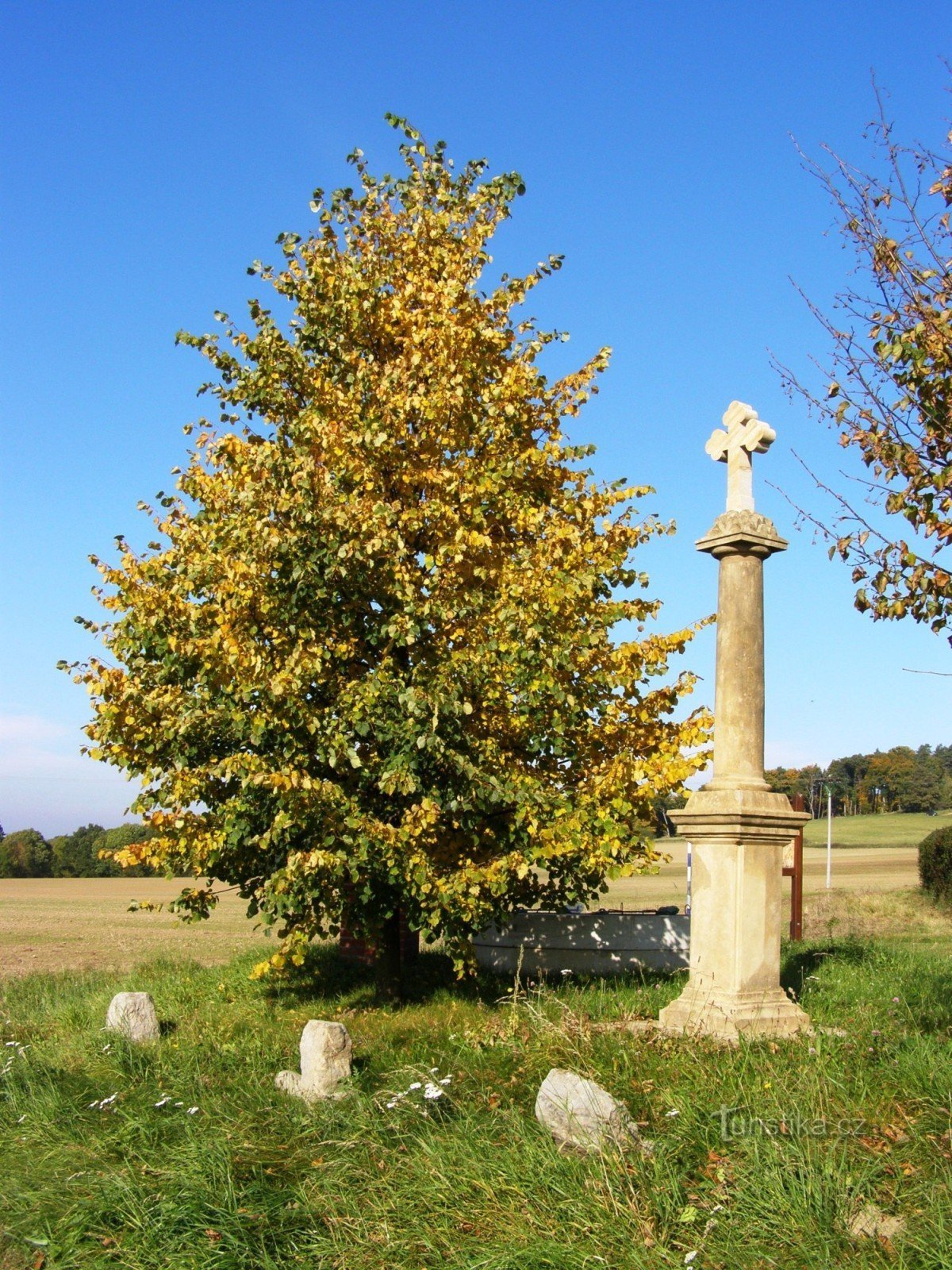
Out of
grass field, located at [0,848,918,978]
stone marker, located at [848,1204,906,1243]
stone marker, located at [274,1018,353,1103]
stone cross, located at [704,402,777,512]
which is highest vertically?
stone cross, located at [704,402,777,512]

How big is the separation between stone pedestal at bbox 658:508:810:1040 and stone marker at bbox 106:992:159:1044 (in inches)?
150

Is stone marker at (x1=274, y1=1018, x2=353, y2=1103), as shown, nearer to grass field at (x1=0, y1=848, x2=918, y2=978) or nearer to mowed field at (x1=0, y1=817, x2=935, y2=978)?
mowed field at (x1=0, y1=817, x2=935, y2=978)

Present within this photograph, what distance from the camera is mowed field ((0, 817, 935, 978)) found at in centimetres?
1603

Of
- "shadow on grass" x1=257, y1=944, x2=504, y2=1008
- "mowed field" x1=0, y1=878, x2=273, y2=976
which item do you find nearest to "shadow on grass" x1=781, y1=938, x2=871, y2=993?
"shadow on grass" x1=257, y1=944, x2=504, y2=1008

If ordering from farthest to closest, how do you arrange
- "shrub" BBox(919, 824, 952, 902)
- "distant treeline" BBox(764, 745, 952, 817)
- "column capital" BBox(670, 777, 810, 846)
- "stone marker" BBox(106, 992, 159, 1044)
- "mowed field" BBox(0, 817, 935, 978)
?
"distant treeline" BBox(764, 745, 952, 817) < "shrub" BBox(919, 824, 952, 902) < "mowed field" BBox(0, 817, 935, 978) < "stone marker" BBox(106, 992, 159, 1044) < "column capital" BBox(670, 777, 810, 846)

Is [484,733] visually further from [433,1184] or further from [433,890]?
[433,1184]

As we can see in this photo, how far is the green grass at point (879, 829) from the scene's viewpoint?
61.2 metres

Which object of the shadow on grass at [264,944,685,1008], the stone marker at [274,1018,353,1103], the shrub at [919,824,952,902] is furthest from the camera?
the shrub at [919,824,952,902]

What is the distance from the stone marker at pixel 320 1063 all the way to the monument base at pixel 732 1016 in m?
2.02

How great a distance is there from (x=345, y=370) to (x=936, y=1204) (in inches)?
306

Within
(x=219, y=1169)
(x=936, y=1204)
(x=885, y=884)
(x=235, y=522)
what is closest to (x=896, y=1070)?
(x=936, y=1204)

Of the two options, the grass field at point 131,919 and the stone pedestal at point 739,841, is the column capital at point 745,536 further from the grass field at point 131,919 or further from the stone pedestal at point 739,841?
the grass field at point 131,919

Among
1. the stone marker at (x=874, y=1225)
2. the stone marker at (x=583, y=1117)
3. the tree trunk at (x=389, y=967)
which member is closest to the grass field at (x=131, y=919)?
the tree trunk at (x=389, y=967)

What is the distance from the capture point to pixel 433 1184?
4.47 metres
